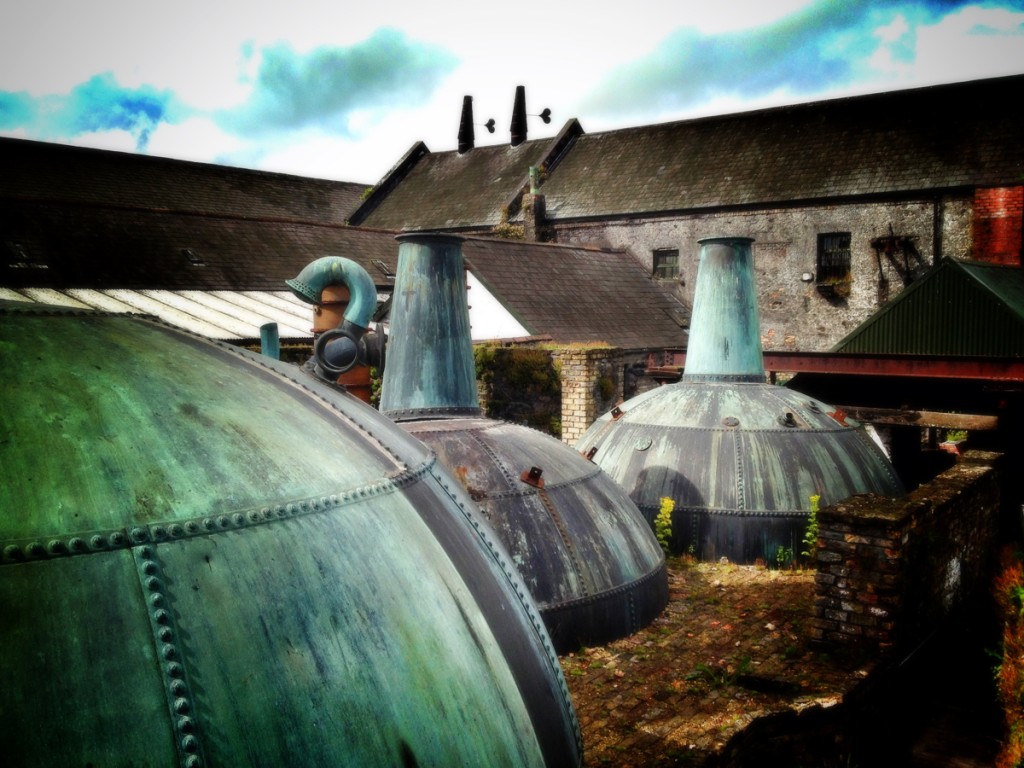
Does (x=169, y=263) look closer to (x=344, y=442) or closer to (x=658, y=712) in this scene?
(x=658, y=712)

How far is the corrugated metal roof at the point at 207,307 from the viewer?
14.7 meters

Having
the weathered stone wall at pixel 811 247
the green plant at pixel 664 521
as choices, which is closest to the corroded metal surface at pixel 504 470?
the green plant at pixel 664 521

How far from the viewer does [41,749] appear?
1.71 metres

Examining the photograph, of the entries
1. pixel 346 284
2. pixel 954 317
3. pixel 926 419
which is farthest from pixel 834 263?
pixel 346 284

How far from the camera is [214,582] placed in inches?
79.4

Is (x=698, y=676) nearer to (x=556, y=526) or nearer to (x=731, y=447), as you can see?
(x=556, y=526)

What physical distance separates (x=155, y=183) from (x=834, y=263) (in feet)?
78.5

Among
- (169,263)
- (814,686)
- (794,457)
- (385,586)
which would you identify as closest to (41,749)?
(385,586)

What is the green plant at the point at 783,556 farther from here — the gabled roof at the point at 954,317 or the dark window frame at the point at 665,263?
the dark window frame at the point at 665,263

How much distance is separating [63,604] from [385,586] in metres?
0.82

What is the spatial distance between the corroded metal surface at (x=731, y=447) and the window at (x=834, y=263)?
13.2m

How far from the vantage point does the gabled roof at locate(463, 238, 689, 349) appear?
62.4 ft

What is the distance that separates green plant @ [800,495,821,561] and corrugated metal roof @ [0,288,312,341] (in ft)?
29.0

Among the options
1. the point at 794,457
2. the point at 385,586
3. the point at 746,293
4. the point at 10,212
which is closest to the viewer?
the point at 385,586
